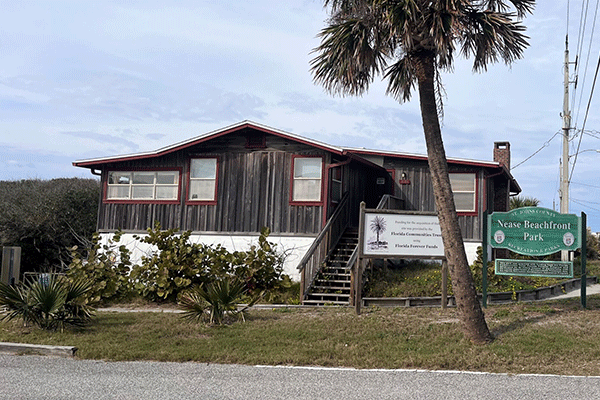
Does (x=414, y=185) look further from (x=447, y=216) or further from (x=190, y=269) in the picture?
(x=447, y=216)

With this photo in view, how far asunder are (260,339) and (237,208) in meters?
8.62

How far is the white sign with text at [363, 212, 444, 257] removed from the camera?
13.5 metres

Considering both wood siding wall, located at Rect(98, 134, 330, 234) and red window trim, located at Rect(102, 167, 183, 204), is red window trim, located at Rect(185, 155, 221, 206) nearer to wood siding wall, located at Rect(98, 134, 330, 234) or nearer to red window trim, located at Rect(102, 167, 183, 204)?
wood siding wall, located at Rect(98, 134, 330, 234)

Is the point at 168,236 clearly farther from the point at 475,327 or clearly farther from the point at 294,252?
the point at 475,327

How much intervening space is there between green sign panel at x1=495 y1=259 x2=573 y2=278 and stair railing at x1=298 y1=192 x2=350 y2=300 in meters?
4.62

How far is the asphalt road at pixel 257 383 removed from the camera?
7.39m

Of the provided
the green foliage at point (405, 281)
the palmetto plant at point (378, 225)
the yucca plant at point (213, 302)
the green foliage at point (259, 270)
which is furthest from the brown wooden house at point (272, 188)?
the yucca plant at point (213, 302)

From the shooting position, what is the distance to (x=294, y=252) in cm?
1802

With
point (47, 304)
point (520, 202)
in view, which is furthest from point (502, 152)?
point (47, 304)

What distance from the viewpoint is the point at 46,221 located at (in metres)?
24.1

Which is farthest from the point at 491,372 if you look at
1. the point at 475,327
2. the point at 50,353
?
the point at 50,353

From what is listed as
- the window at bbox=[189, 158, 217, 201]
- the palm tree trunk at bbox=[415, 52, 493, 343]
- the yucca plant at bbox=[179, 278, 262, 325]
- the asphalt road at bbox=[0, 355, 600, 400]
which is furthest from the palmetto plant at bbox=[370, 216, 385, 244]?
the window at bbox=[189, 158, 217, 201]

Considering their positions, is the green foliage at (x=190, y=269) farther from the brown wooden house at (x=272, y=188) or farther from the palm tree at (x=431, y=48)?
the palm tree at (x=431, y=48)

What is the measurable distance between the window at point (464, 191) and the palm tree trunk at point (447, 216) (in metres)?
8.12
